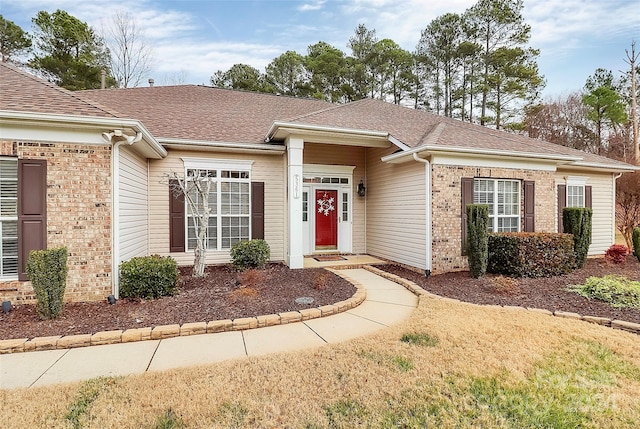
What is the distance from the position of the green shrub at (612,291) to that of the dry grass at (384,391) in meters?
1.74

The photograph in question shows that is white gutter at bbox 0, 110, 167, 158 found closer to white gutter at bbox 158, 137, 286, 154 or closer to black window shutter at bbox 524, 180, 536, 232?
white gutter at bbox 158, 137, 286, 154

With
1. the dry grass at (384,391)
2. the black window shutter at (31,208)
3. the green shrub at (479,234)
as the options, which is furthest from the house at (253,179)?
the dry grass at (384,391)

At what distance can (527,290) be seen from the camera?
584 cm

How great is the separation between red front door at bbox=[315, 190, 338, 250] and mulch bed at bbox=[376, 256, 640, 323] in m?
2.34

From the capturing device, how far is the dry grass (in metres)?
2.32

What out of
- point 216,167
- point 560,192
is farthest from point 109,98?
point 560,192

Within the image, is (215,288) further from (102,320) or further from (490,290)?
(490,290)

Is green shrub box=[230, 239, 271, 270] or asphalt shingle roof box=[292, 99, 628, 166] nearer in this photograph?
green shrub box=[230, 239, 271, 270]

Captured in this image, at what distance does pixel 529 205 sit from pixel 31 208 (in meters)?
10.3

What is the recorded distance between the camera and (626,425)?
2301 mm

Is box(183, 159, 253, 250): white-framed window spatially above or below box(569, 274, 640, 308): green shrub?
above

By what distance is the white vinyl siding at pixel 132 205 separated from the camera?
18.3ft

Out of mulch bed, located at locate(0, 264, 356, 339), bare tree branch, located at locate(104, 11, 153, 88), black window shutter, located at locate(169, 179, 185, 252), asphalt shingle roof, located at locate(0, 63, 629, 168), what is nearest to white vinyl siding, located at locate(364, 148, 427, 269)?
asphalt shingle roof, located at locate(0, 63, 629, 168)

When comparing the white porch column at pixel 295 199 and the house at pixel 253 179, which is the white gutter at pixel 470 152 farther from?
the white porch column at pixel 295 199
